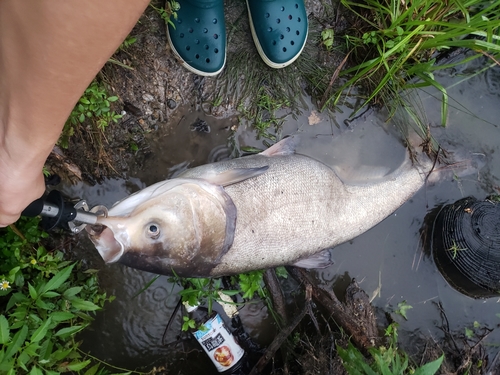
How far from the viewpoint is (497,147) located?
3.75m

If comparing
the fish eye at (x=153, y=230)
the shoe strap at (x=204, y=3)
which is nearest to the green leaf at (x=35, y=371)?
the fish eye at (x=153, y=230)

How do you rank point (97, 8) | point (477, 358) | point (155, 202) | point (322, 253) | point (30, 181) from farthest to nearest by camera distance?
point (477, 358)
point (322, 253)
point (155, 202)
point (30, 181)
point (97, 8)

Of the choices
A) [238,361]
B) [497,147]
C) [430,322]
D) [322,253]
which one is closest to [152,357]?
[238,361]

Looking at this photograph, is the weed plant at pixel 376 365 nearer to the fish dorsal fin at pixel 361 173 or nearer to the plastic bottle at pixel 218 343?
the plastic bottle at pixel 218 343

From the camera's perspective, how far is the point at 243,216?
2.56 metres

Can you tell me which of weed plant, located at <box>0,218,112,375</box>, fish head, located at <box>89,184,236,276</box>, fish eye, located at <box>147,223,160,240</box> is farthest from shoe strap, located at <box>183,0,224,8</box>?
weed plant, located at <box>0,218,112,375</box>

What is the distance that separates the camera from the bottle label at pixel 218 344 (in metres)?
3.18

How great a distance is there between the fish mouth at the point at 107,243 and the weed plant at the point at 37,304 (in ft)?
1.66

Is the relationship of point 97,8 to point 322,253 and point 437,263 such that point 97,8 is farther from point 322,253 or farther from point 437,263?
point 437,263

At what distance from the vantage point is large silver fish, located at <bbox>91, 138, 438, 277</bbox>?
2248mm

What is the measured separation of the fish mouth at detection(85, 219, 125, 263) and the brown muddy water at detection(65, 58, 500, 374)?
44.8 inches

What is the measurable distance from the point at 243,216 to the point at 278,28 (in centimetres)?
172

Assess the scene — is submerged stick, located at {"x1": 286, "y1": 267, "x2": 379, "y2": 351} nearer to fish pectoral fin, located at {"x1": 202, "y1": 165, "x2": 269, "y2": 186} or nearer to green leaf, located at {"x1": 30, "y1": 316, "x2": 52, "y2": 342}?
fish pectoral fin, located at {"x1": 202, "y1": 165, "x2": 269, "y2": 186}

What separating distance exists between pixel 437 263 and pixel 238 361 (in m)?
2.15
